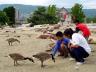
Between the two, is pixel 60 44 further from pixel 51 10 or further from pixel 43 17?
pixel 51 10

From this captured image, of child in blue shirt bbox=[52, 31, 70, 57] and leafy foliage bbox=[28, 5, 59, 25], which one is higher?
child in blue shirt bbox=[52, 31, 70, 57]

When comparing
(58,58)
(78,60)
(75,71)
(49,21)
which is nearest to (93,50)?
(58,58)

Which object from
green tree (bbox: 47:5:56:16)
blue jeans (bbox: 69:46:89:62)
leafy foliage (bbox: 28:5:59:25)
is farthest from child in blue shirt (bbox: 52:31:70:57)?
green tree (bbox: 47:5:56:16)

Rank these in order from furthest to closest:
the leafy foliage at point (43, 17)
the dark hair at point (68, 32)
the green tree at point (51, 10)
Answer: the green tree at point (51, 10) < the leafy foliage at point (43, 17) < the dark hair at point (68, 32)

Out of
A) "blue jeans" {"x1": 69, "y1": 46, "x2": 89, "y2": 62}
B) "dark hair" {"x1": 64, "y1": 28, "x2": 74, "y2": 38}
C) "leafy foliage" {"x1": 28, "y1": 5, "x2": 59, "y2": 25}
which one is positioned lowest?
"leafy foliage" {"x1": 28, "y1": 5, "x2": 59, "y2": 25}

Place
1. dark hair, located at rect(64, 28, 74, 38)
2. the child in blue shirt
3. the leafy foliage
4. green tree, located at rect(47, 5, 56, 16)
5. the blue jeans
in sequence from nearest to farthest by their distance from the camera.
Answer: the blue jeans → the child in blue shirt → dark hair, located at rect(64, 28, 74, 38) → the leafy foliage → green tree, located at rect(47, 5, 56, 16)

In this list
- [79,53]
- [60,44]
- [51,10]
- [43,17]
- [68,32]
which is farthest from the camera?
[51,10]

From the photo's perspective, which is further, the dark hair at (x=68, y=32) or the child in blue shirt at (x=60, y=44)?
the dark hair at (x=68, y=32)

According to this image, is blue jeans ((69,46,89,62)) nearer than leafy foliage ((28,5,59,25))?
Yes

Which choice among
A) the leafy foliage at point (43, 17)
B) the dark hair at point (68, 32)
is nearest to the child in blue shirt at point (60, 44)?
the dark hair at point (68, 32)

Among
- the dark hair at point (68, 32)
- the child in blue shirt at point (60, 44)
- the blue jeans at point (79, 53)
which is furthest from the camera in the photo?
the dark hair at point (68, 32)

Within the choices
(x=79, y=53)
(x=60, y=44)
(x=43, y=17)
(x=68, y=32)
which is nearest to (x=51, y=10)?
(x=43, y=17)

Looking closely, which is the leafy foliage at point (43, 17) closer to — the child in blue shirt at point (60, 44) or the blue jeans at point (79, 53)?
the child in blue shirt at point (60, 44)

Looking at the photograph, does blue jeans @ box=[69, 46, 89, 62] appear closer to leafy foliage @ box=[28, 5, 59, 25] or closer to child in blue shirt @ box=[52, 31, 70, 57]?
child in blue shirt @ box=[52, 31, 70, 57]
